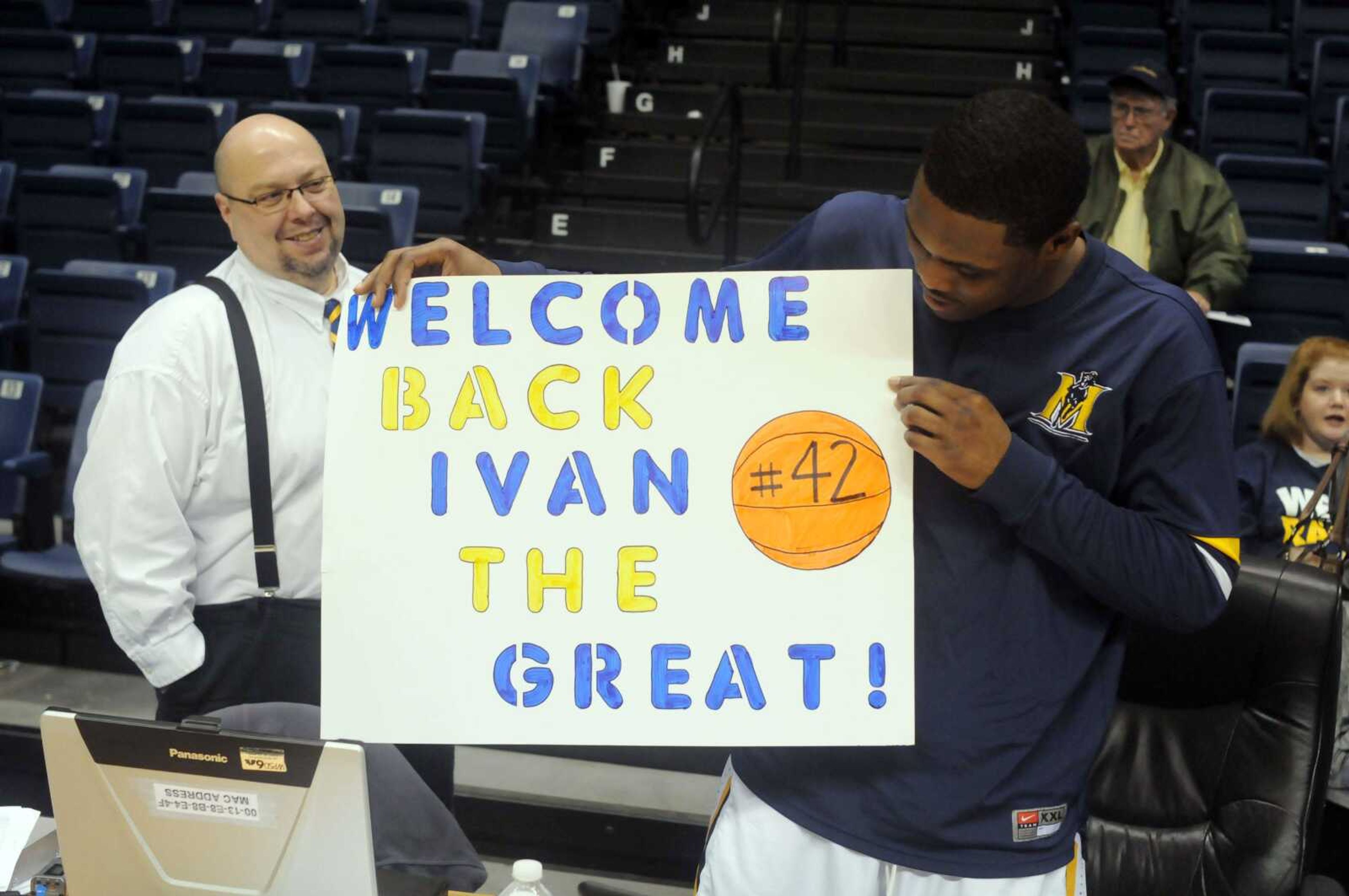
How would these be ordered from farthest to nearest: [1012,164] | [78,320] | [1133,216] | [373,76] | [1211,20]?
[1211,20], [373,76], [78,320], [1133,216], [1012,164]

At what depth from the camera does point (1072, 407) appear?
1.29 metres

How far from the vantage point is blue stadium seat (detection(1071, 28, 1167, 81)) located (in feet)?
22.7

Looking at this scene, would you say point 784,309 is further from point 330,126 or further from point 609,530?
point 330,126

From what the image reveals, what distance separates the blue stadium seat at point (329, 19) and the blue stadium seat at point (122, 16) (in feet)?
2.67

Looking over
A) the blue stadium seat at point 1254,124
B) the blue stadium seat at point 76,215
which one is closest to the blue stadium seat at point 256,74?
the blue stadium seat at point 76,215

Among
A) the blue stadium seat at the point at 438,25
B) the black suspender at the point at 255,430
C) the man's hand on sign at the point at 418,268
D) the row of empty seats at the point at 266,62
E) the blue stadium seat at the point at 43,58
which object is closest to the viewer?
the man's hand on sign at the point at 418,268

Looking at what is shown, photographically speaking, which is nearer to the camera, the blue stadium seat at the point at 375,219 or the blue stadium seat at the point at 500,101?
the blue stadium seat at the point at 375,219

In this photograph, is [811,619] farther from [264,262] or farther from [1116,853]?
[264,262]

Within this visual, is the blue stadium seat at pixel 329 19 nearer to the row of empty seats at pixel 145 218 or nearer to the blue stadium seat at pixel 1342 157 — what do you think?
the row of empty seats at pixel 145 218

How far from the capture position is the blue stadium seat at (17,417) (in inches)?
167

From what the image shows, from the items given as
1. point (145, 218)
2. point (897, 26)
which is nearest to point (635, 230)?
point (145, 218)

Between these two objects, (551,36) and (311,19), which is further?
(311,19)

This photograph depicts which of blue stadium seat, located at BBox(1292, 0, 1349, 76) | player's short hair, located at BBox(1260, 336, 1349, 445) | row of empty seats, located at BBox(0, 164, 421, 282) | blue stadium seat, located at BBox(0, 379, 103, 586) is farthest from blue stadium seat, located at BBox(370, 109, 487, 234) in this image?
blue stadium seat, located at BBox(1292, 0, 1349, 76)

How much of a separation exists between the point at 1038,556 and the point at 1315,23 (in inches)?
280
